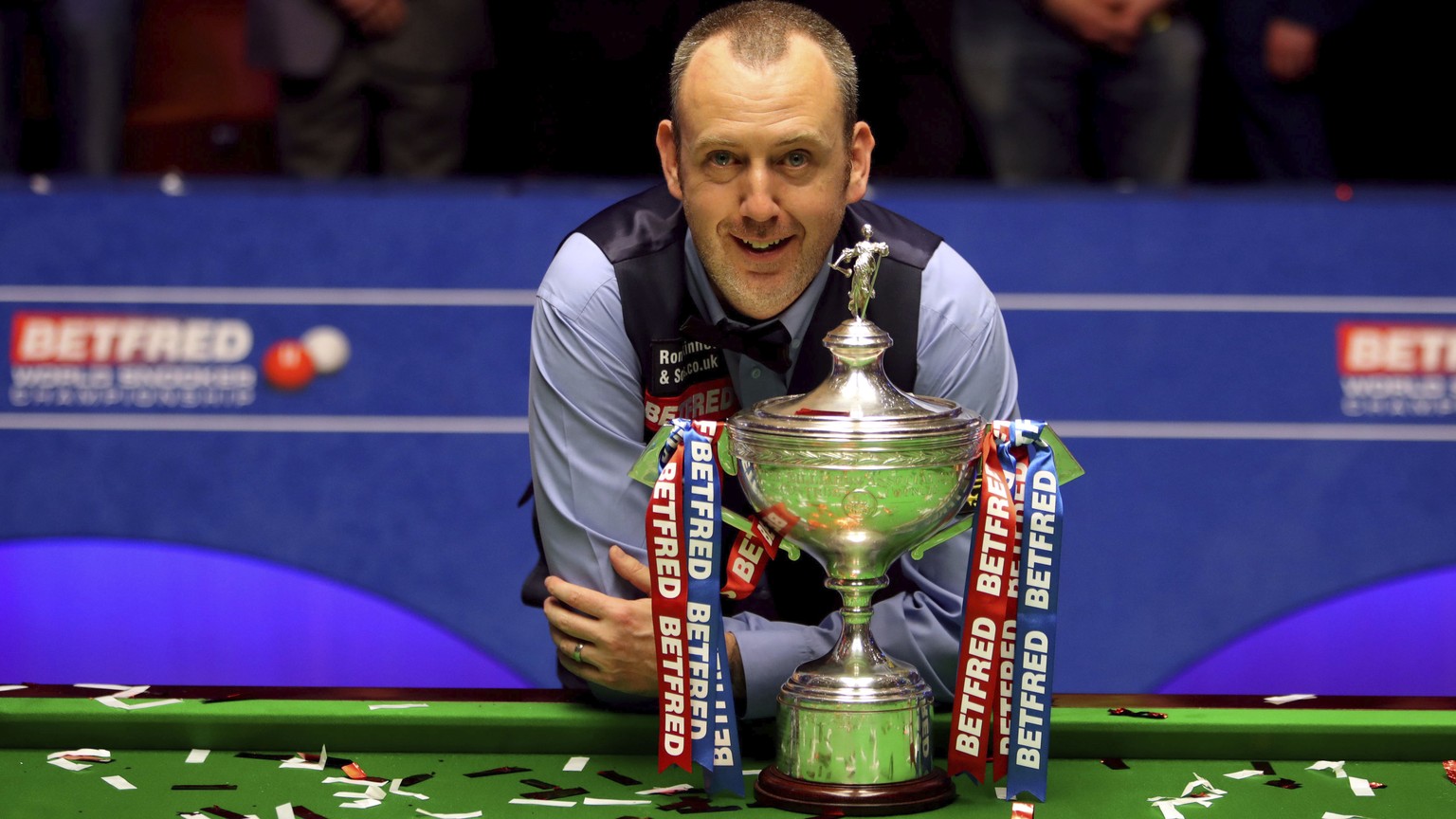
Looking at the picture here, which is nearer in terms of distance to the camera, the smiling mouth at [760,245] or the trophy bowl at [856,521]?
the trophy bowl at [856,521]

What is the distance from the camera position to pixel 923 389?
83.3 inches

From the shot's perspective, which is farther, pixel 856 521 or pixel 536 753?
pixel 536 753

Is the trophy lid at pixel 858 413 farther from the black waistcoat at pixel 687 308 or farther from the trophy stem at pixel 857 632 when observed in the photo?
the black waistcoat at pixel 687 308

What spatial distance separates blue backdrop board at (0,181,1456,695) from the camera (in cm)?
343

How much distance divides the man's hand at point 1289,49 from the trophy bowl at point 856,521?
2.04m

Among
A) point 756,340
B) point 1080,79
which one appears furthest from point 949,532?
point 1080,79


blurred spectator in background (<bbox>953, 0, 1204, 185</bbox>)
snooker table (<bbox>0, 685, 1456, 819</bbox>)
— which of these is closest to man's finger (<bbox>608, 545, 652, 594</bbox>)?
snooker table (<bbox>0, 685, 1456, 819</bbox>)

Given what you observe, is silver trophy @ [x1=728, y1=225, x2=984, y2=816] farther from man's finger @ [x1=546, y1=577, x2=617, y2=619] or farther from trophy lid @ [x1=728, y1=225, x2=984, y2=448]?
man's finger @ [x1=546, y1=577, x2=617, y2=619]

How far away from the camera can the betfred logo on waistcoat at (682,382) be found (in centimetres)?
214

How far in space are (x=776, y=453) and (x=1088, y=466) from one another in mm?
2008

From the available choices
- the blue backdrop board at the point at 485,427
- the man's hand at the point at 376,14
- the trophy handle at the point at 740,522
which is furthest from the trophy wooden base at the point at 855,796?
the man's hand at the point at 376,14

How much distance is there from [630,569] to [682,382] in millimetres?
326

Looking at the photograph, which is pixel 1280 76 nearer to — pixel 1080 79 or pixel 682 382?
pixel 1080 79

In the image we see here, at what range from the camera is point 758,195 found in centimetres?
193
